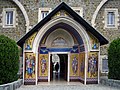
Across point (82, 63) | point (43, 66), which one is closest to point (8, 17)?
point (43, 66)

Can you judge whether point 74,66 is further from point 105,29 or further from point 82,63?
point 105,29

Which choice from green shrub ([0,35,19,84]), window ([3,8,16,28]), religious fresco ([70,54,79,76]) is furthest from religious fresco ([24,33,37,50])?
window ([3,8,16,28])

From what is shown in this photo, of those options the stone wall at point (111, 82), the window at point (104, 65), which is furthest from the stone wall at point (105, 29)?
the stone wall at point (111, 82)

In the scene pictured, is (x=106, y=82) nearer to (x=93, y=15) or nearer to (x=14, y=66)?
(x=14, y=66)

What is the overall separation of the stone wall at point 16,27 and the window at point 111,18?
6686mm

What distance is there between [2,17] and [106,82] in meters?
10.0

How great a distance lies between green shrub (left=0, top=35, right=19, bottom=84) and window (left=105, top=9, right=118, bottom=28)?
9.50 metres

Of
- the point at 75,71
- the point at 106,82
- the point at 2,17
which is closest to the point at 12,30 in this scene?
the point at 2,17

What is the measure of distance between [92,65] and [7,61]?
5755 mm

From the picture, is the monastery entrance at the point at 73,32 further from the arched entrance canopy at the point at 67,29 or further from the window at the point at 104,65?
the window at the point at 104,65

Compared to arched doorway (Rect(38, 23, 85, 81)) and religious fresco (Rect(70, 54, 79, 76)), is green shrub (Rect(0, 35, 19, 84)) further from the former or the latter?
religious fresco (Rect(70, 54, 79, 76))

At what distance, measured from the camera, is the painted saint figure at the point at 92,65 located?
14523 mm

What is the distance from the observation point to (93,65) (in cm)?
1455

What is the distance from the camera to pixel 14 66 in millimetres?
11742
